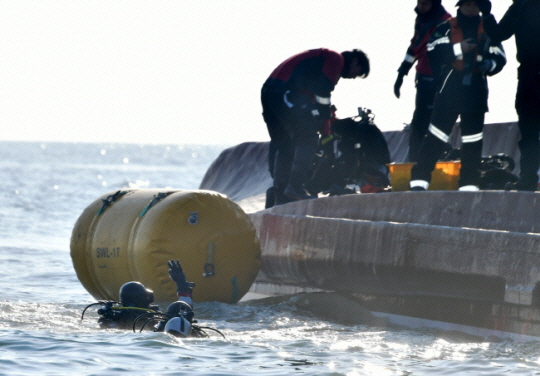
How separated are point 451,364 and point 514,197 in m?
2.16

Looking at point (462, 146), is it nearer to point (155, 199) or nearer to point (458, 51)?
point (458, 51)

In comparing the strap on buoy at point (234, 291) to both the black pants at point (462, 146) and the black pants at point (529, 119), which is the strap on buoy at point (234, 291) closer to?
the black pants at point (462, 146)

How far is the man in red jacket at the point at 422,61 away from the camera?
857 cm

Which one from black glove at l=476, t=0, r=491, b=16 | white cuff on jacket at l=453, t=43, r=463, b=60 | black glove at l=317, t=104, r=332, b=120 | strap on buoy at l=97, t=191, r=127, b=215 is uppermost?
black glove at l=476, t=0, r=491, b=16

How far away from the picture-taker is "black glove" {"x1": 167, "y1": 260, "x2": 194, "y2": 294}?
22.8 feet

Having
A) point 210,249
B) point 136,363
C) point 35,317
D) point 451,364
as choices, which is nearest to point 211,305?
point 210,249

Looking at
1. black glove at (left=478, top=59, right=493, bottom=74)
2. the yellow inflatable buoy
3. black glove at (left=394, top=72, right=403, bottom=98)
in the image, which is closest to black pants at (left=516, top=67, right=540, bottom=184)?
black glove at (left=478, top=59, right=493, bottom=74)

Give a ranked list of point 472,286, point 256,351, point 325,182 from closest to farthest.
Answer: point 256,351
point 472,286
point 325,182

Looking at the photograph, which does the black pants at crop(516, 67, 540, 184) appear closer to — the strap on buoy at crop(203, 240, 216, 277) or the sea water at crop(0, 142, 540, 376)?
the sea water at crop(0, 142, 540, 376)

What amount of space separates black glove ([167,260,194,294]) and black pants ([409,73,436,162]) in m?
3.31

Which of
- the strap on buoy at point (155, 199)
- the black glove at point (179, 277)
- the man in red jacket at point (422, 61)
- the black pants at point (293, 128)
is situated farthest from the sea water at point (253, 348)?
the man in red jacket at point (422, 61)

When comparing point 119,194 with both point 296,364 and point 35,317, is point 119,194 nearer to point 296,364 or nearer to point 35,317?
point 35,317

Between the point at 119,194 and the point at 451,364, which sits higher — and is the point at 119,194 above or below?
above

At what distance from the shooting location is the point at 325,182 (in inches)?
408
